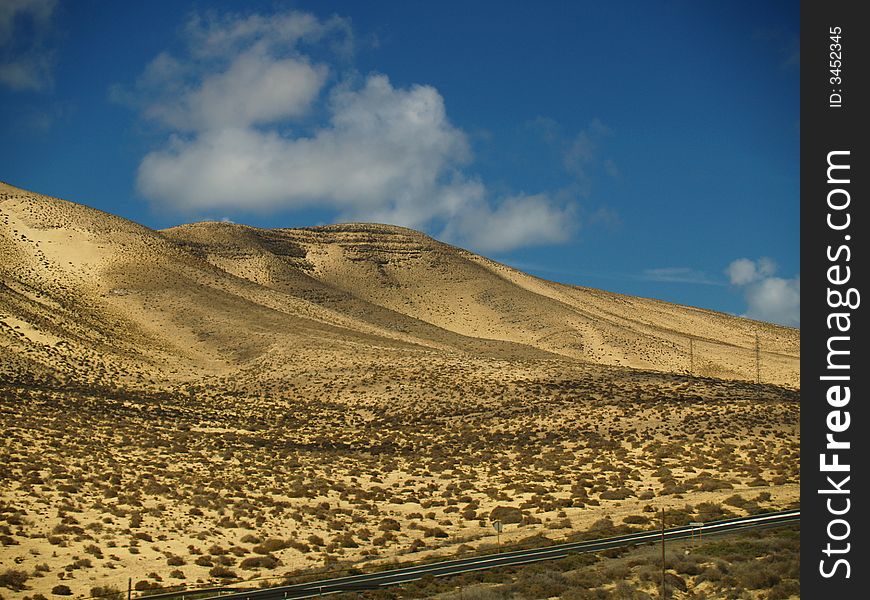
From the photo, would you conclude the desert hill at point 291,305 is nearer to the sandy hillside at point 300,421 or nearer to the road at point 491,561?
the sandy hillside at point 300,421

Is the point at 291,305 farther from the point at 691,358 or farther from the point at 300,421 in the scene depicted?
the point at 300,421

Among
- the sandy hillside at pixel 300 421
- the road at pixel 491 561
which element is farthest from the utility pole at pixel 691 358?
the road at pixel 491 561

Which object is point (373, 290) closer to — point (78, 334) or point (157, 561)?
point (78, 334)

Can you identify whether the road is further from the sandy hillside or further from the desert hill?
the desert hill

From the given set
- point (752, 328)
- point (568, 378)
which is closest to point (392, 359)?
point (568, 378)

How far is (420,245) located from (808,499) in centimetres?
14593

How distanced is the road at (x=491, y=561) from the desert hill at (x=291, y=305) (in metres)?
45.3

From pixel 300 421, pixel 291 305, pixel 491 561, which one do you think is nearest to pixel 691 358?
pixel 291 305

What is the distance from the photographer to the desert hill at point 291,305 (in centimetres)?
8544

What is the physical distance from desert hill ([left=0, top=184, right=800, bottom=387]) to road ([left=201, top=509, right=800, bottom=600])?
1785 inches

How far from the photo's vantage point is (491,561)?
30.6 m

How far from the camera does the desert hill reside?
85.4 m

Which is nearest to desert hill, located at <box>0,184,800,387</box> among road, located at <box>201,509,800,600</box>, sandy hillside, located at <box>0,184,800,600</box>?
sandy hillside, located at <box>0,184,800,600</box>

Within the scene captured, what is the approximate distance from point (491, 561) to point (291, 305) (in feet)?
271
